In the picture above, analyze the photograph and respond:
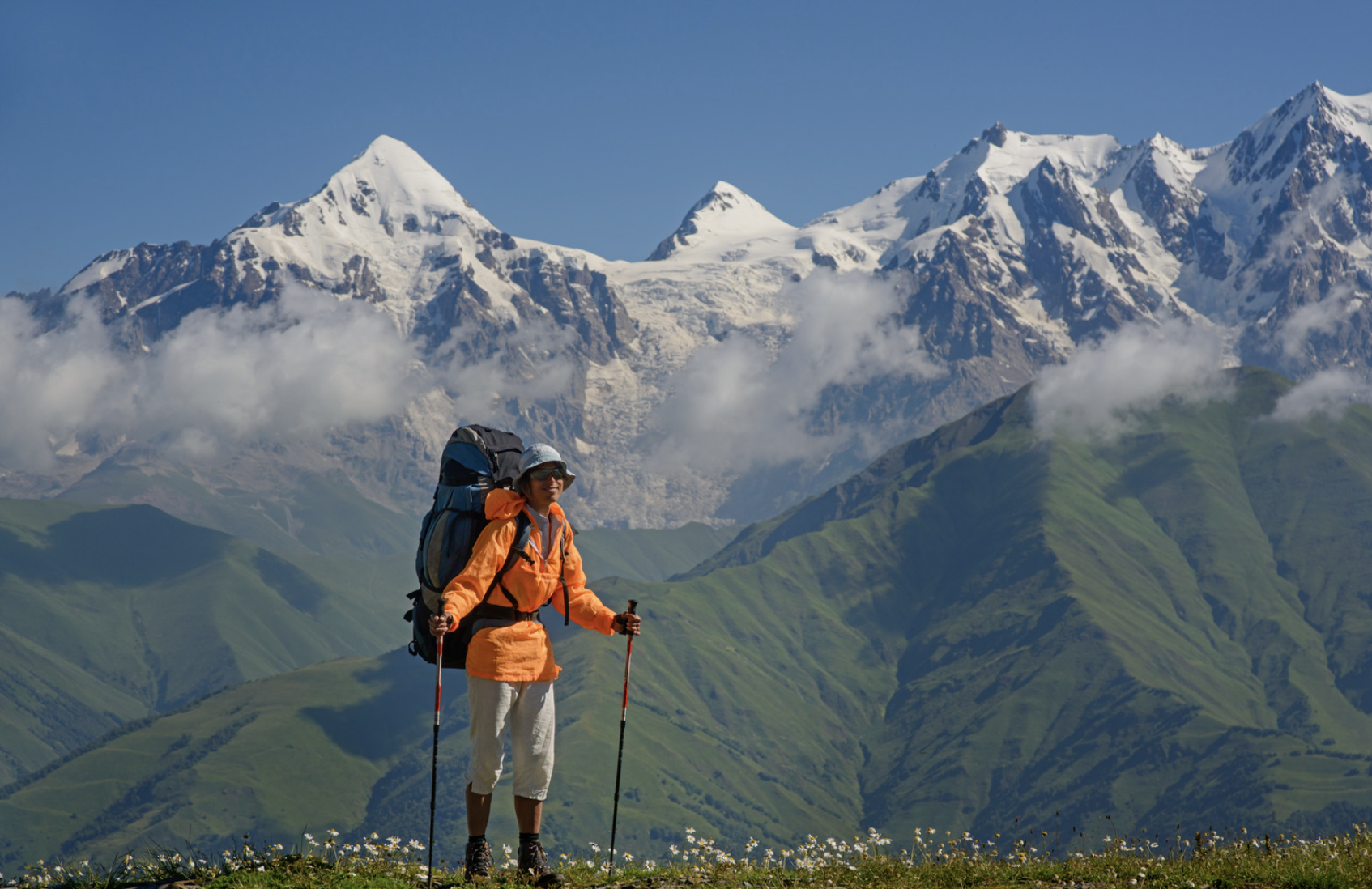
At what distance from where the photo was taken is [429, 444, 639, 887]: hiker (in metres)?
17.5

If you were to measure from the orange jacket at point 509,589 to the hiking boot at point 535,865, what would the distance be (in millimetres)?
2411

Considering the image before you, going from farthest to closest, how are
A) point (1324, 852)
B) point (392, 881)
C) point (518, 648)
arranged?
point (1324, 852) < point (518, 648) < point (392, 881)

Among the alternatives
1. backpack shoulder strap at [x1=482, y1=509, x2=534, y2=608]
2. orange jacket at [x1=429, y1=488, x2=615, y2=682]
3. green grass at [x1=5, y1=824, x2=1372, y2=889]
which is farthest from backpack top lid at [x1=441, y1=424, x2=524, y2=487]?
green grass at [x1=5, y1=824, x2=1372, y2=889]

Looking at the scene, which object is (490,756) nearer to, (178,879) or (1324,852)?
A: (178,879)

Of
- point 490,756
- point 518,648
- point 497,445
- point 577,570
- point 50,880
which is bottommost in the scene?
point 50,880

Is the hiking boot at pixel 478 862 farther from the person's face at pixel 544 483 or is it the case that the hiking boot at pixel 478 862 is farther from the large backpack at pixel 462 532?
the person's face at pixel 544 483

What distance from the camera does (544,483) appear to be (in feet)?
58.6

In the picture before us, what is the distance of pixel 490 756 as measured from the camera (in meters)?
17.8

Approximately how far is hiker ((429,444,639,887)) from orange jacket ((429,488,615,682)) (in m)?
0.01

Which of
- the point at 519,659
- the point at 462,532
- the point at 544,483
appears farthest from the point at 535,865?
the point at 544,483

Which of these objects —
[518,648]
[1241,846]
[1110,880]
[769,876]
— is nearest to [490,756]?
[518,648]

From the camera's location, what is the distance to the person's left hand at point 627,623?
60.9 ft

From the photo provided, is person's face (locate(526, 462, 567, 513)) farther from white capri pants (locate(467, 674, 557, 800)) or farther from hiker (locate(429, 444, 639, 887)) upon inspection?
white capri pants (locate(467, 674, 557, 800))

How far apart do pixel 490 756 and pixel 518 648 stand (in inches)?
63.6
